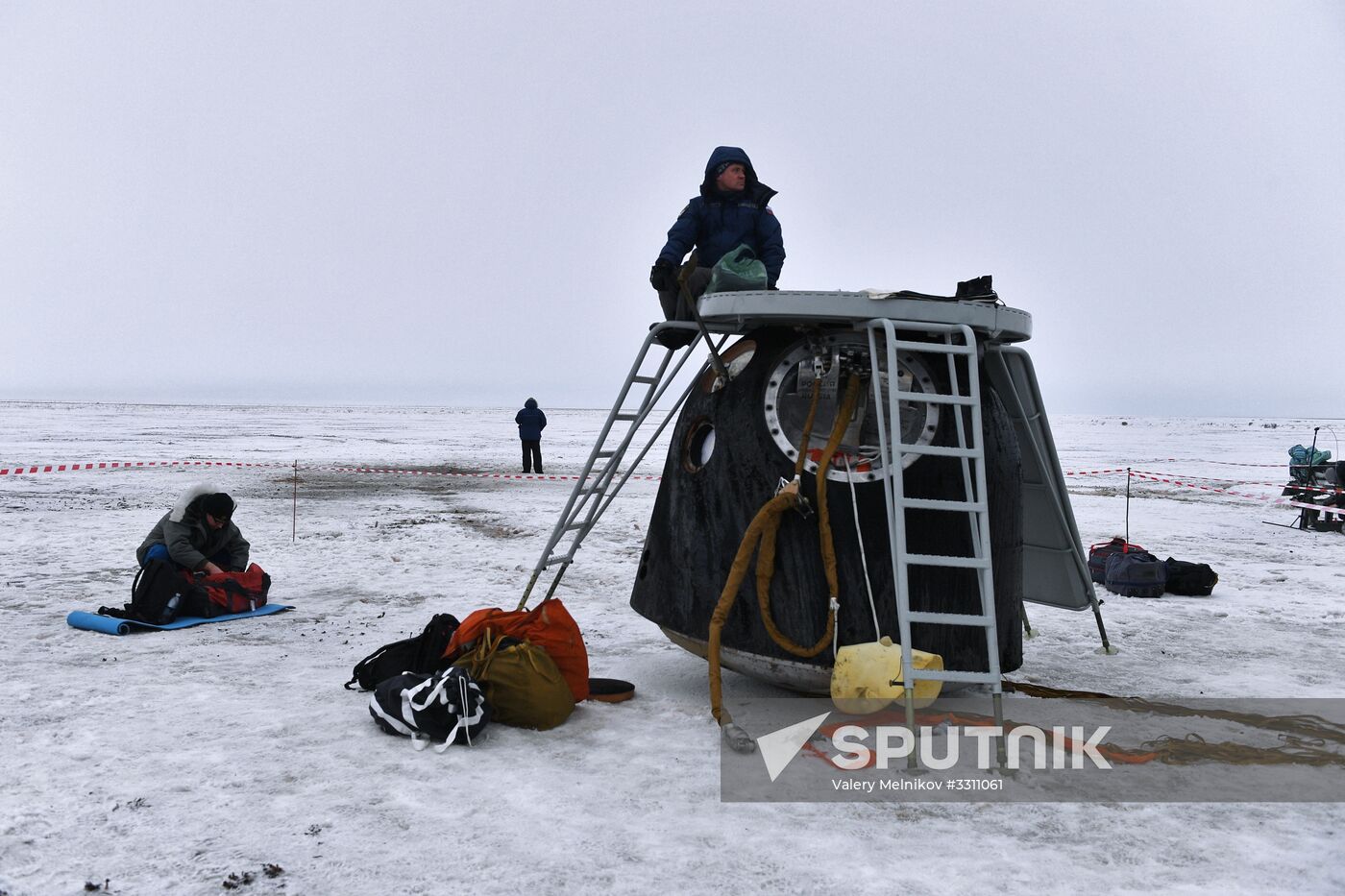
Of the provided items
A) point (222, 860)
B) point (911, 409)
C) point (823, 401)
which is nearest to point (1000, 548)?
point (911, 409)

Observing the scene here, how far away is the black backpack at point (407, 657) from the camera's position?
5617 mm

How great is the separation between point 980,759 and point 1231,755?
1294mm

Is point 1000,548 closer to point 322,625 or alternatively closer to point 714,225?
point 714,225

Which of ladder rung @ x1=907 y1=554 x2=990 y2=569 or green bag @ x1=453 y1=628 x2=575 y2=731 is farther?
green bag @ x1=453 y1=628 x2=575 y2=731

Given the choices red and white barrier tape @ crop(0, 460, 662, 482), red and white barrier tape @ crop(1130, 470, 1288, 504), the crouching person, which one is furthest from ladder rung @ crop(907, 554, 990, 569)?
red and white barrier tape @ crop(0, 460, 662, 482)

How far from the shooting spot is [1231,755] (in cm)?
470

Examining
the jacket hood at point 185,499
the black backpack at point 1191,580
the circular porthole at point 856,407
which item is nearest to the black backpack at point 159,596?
the jacket hood at point 185,499

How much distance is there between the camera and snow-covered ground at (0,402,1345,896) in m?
3.47

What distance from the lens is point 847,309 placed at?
196 inches

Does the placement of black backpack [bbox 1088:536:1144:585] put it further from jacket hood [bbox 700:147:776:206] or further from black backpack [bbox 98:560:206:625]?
black backpack [bbox 98:560:206:625]

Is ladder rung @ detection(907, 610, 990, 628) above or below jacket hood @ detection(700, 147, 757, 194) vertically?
below

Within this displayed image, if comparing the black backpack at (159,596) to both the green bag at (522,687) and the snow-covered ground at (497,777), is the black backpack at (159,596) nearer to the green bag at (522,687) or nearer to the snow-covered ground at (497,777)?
the snow-covered ground at (497,777)

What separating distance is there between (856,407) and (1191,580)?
5.97 metres

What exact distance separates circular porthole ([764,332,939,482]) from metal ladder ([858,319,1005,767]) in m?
0.17
